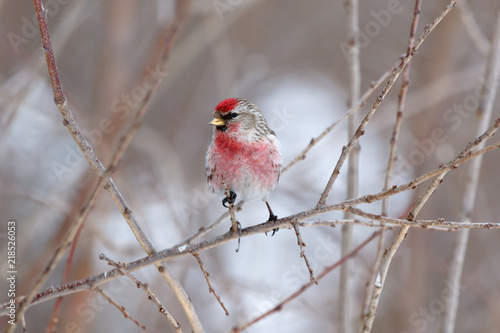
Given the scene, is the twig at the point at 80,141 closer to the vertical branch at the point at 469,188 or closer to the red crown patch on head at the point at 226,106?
the red crown patch on head at the point at 226,106

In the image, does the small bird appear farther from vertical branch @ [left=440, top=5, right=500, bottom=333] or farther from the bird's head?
vertical branch @ [left=440, top=5, right=500, bottom=333]

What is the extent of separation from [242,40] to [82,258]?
3833 millimetres

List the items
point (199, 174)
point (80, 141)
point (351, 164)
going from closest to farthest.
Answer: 1. point (80, 141)
2. point (351, 164)
3. point (199, 174)

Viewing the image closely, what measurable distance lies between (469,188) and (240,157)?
1.30 meters

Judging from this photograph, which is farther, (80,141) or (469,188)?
(469,188)

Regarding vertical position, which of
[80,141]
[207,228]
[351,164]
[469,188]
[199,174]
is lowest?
[80,141]

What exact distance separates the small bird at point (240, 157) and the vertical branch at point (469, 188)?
101 centimetres

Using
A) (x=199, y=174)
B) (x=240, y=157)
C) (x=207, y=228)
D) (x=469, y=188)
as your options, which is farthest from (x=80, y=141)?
(x=199, y=174)

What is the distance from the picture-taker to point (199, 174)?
6.25 m

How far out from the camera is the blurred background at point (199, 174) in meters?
4.49

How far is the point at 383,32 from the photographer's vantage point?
7.68m

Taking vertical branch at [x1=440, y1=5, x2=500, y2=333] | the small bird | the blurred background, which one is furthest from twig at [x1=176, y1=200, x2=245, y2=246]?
the blurred background

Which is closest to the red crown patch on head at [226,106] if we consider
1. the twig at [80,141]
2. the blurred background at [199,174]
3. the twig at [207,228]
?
the twig at [207,228]

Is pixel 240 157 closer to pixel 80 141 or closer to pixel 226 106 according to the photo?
pixel 226 106
